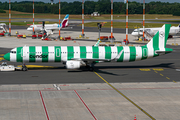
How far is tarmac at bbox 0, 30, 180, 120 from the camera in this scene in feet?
84.3

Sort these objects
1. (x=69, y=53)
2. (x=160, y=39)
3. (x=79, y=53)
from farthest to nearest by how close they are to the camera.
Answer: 1. (x=160, y=39)
2. (x=79, y=53)
3. (x=69, y=53)

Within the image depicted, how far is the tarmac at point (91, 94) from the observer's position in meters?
25.7

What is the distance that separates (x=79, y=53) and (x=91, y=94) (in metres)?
14.7

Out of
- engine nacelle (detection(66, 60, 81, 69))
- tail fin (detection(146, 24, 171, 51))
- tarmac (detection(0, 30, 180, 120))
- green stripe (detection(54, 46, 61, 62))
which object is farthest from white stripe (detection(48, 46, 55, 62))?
tail fin (detection(146, 24, 171, 51))

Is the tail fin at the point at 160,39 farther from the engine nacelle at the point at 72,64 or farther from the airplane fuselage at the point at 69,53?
the engine nacelle at the point at 72,64

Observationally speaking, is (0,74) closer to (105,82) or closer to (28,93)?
(28,93)

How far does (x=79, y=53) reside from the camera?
46.2m

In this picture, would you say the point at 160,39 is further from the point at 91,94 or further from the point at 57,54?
the point at 91,94

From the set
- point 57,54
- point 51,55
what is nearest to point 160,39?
point 57,54

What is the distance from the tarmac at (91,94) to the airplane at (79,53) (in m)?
2.00

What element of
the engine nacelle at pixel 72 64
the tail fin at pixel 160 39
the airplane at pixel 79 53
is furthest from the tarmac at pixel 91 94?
the tail fin at pixel 160 39

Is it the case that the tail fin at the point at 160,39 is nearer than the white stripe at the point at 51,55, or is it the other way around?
the white stripe at the point at 51,55

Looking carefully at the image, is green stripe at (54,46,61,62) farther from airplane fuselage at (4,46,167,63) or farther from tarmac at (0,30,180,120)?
tarmac at (0,30,180,120)

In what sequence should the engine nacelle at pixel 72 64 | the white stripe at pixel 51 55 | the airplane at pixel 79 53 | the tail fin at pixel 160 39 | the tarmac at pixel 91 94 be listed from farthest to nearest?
the tail fin at pixel 160 39
the white stripe at pixel 51 55
the airplane at pixel 79 53
the engine nacelle at pixel 72 64
the tarmac at pixel 91 94
